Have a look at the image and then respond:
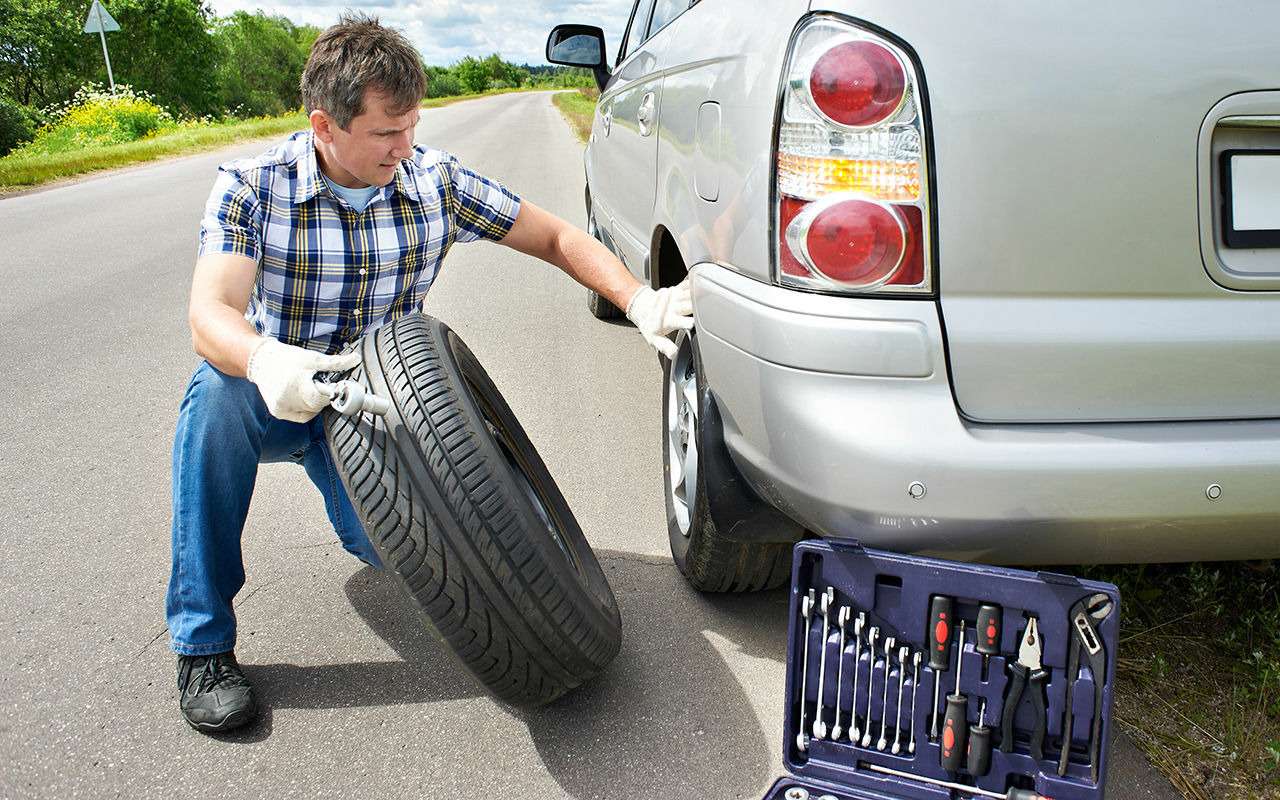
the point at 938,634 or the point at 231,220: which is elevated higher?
the point at 231,220

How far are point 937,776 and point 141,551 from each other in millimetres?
2416

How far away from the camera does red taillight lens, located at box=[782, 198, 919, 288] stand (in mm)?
1657

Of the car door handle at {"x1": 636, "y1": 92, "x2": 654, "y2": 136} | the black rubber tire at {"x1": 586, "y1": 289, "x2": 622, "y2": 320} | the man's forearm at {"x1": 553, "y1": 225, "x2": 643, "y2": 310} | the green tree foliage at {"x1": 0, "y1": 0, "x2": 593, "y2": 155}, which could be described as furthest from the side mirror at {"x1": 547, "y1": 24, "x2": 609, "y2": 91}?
the green tree foliage at {"x1": 0, "y1": 0, "x2": 593, "y2": 155}

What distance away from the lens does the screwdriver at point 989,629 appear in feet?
5.76

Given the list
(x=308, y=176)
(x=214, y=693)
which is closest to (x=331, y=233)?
(x=308, y=176)

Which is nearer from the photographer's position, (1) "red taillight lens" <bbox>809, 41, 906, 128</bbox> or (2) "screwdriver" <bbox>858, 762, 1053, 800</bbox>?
(1) "red taillight lens" <bbox>809, 41, 906, 128</bbox>

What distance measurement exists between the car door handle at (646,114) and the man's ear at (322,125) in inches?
41.1

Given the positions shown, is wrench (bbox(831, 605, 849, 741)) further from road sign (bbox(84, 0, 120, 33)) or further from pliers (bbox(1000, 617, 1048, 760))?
road sign (bbox(84, 0, 120, 33))

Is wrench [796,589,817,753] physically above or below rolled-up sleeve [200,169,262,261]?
below

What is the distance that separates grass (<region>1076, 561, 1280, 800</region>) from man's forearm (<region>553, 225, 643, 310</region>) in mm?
1514

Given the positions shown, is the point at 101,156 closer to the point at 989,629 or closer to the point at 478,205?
the point at 478,205

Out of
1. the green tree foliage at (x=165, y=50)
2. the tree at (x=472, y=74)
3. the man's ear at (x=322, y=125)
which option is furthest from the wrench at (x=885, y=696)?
the tree at (x=472, y=74)

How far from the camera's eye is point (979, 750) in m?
1.76

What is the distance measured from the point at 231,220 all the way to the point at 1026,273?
178 centimetres
